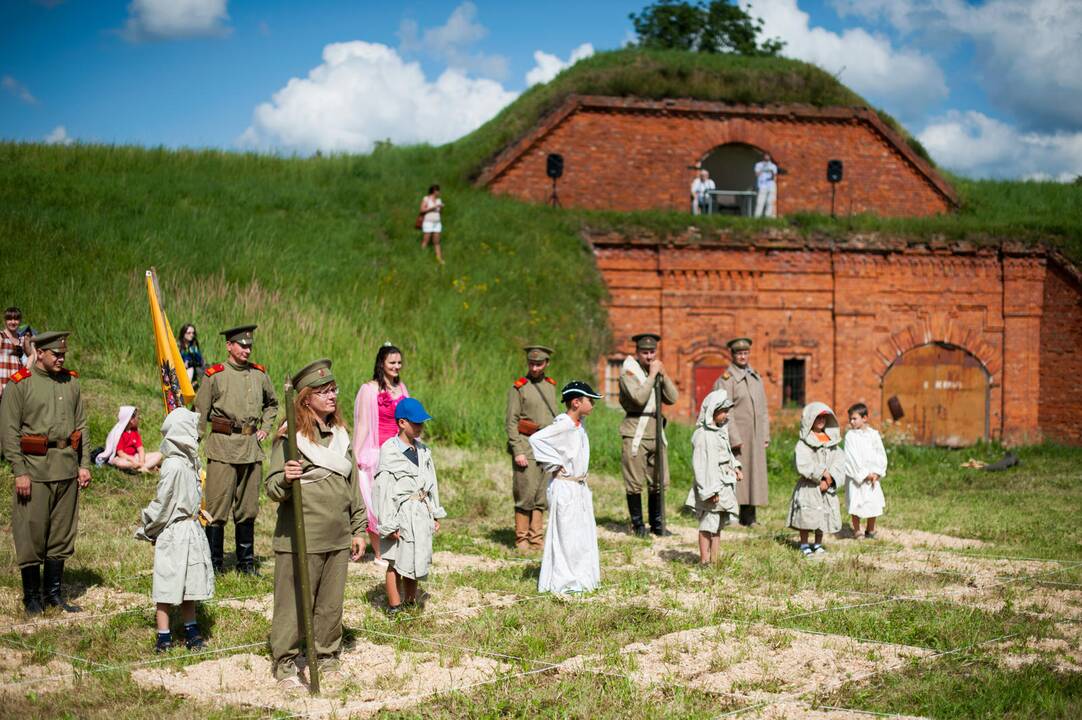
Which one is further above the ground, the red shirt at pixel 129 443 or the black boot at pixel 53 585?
the red shirt at pixel 129 443

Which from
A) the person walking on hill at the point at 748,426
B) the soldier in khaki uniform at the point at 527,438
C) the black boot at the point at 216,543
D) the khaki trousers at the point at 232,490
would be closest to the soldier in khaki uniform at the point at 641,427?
the soldier in khaki uniform at the point at 527,438

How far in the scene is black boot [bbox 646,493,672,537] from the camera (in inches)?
432

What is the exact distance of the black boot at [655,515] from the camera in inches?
432

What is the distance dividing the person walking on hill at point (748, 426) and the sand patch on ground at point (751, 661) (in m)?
4.65

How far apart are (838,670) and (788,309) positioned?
1656 centimetres

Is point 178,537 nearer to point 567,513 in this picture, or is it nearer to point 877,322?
point 567,513

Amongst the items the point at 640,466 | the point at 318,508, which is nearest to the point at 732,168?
the point at 640,466

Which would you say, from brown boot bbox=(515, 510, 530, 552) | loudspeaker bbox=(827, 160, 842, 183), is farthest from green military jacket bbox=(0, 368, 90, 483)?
loudspeaker bbox=(827, 160, 842, 183)

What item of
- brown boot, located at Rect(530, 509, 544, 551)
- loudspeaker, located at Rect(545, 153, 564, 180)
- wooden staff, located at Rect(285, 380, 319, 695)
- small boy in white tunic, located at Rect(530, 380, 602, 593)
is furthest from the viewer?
loudspeaker, located at Rect(545, 153, 564, 180)

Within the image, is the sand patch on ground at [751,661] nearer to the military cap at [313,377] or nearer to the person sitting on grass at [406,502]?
the person sitting on grass at [406,502]

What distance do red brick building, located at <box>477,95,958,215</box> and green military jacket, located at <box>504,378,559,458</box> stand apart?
13438 mm

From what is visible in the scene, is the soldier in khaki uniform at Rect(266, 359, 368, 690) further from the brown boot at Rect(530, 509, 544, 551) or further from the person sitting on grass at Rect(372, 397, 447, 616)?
the brown boot at Rect(530, 509, 544, 551)

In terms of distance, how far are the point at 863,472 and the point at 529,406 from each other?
3801 mm

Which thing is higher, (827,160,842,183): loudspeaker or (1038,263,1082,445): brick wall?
(827,160,842,183): loudspeaker
